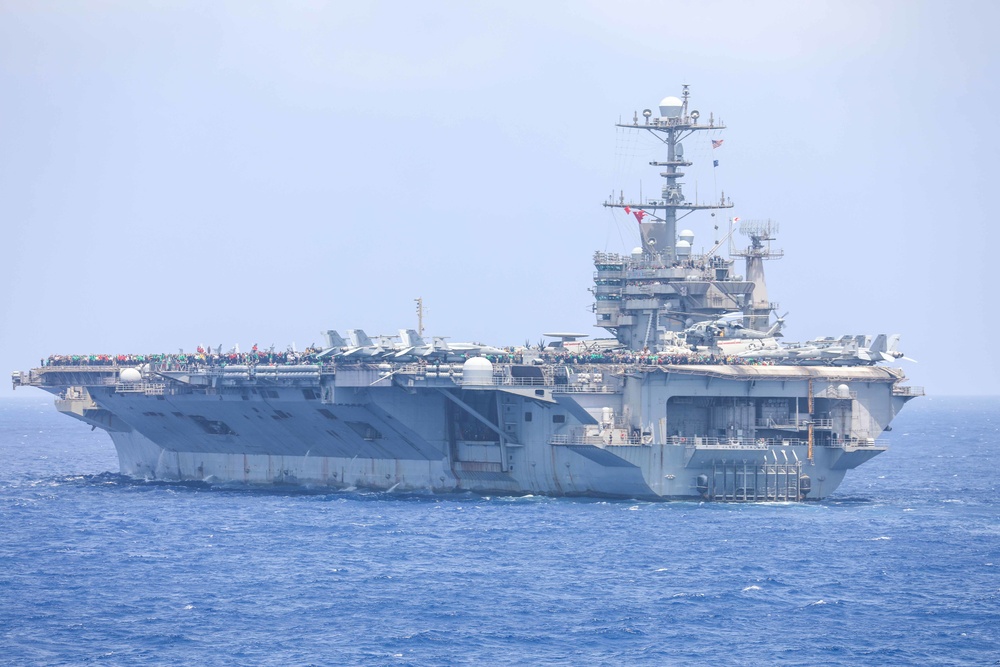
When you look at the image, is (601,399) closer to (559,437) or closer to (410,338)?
(559,437)

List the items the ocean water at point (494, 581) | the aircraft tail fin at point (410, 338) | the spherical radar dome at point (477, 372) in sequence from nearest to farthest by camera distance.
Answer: the ocean water at point (494, 581) → the spherical radar dome at point (477, 372) → the aircraft tail fin at point (410, 338)

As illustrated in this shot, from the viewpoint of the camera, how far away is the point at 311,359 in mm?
55031

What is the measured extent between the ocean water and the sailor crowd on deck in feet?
14.5

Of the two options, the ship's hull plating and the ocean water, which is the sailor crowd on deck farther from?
the ocean water

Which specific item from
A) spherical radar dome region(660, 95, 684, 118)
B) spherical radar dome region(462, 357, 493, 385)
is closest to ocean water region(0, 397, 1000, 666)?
spherical radar dome region(462, 357, 493, 385)

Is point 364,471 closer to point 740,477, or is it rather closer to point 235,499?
point 235,499

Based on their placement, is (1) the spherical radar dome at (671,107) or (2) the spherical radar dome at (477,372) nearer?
(2) the spherical radar dome at (477,372)

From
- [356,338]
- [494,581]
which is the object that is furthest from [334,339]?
[494,581]

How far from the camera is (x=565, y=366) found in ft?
164

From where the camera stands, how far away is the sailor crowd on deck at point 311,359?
4912cm

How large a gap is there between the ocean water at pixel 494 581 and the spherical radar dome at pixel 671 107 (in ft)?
46.4

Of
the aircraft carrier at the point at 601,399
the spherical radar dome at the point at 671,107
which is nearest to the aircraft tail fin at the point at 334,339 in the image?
the aircraft carrier at the point at 601,399

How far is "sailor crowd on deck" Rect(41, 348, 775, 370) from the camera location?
49.1 meters

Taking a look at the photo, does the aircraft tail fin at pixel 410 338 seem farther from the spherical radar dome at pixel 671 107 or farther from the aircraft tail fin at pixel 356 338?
the spherical radar dome at pixel 671 107
